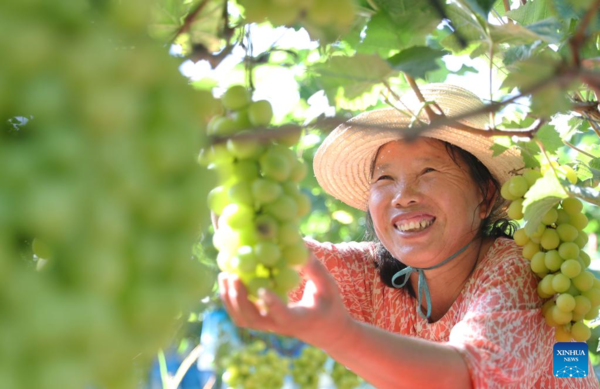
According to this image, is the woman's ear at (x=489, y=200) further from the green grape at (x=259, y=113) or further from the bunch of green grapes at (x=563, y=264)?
the green grape at (x=259, y=113)

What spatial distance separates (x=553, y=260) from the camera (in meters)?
1.41

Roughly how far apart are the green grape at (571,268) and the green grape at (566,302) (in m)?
0.05

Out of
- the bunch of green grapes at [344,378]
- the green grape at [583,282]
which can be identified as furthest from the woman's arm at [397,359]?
the bunch of green grapes at [344,378]

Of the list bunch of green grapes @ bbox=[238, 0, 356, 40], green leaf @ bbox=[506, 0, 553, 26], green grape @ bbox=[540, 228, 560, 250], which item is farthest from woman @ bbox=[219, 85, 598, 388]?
bunch of green grapes @ bbox=[238, 0, 356, 40]

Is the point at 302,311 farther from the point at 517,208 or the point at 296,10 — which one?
the point at 517,208

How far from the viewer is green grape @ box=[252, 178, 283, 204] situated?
0.57 metres

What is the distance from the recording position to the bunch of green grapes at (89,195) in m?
0.31

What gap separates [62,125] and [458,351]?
3.50 feet

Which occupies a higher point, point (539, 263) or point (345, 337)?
point (539, 263)

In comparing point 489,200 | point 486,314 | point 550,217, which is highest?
point 489,200

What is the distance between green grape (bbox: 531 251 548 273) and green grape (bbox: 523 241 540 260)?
19 millimetres

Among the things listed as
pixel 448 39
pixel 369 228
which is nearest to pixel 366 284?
pixel 369 228

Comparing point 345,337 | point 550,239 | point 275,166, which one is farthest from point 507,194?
point 275,166

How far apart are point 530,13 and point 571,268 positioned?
548 millimetres
